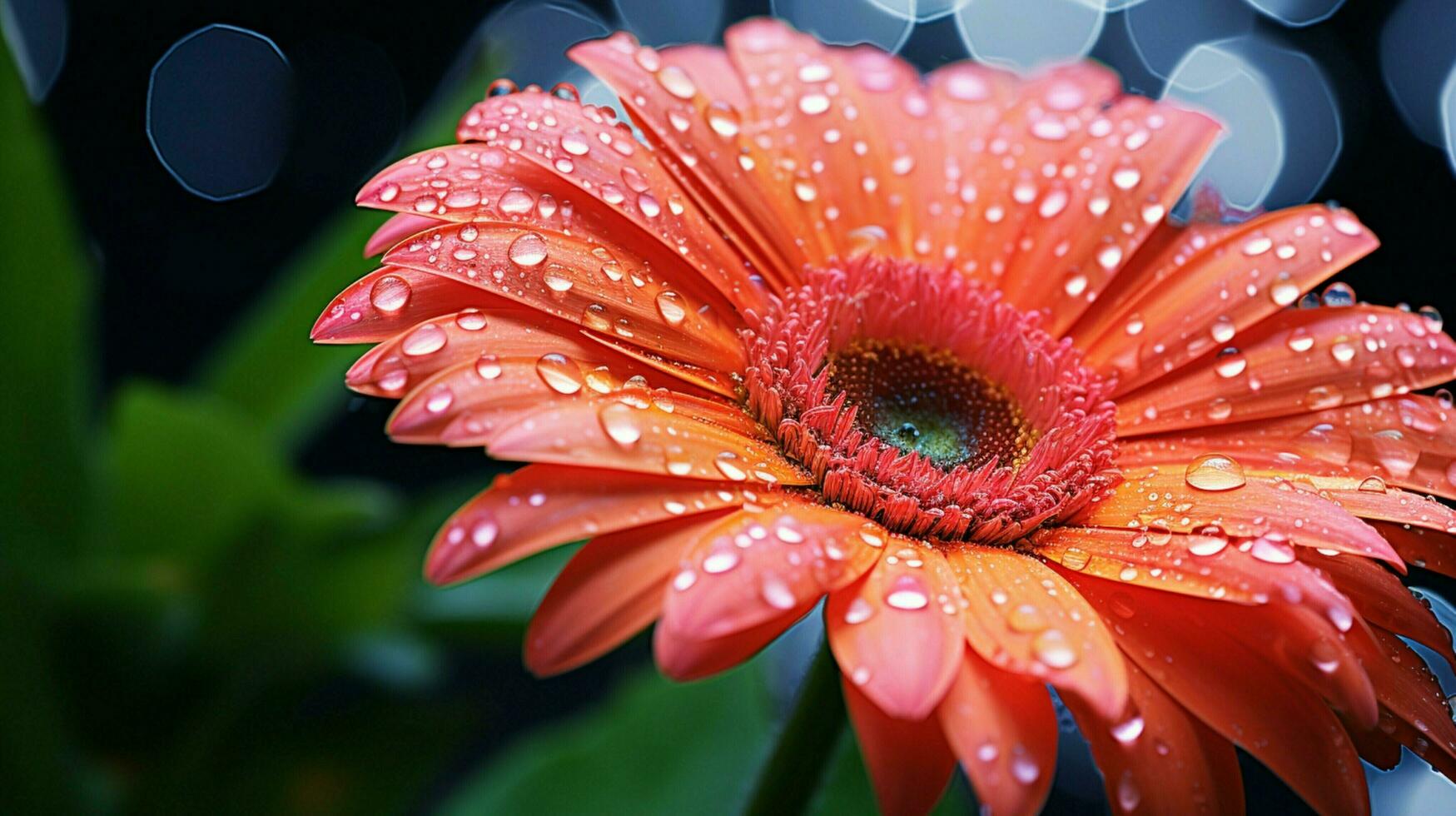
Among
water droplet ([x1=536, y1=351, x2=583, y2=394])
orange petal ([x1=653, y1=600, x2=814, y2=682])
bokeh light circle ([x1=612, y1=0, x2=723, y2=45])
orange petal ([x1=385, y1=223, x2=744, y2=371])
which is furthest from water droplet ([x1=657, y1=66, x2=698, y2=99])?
bokeh light circle ([x1=612, y1=0, x2=723, y2=45])

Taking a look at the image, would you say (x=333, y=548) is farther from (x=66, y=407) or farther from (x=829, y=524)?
(x=829, y=524)

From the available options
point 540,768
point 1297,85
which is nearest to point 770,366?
point 540,768

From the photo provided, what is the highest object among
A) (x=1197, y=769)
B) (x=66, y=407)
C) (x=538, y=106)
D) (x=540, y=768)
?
(x=538, y=106)

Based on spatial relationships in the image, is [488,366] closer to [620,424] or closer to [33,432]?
[620,424]

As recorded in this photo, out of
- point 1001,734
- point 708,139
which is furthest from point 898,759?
point 708,139

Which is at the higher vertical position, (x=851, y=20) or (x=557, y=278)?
(x=557, y=278)
